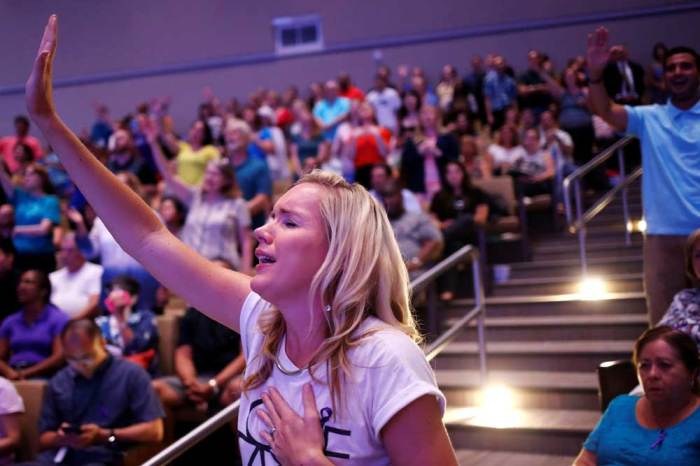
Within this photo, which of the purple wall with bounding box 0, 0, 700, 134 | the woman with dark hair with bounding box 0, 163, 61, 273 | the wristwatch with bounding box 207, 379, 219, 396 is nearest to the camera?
the wristwatch with bounding box 207, 379, 219, 396

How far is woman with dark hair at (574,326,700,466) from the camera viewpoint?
9.84 feet

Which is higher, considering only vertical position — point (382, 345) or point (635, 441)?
point (382, 345)

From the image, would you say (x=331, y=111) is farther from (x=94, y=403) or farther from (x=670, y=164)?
(x=670, y=164)

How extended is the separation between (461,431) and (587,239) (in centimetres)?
274

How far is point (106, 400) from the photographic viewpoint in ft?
13.6

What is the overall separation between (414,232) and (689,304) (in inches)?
96.2

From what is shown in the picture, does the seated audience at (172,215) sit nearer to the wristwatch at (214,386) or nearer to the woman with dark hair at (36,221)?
the woman with dark hair at (36,221)

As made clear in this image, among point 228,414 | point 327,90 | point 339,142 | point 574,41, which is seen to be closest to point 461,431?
point 228,414

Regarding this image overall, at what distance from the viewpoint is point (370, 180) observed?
680cm

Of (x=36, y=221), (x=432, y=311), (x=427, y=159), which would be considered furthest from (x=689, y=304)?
(x=36, y=221)

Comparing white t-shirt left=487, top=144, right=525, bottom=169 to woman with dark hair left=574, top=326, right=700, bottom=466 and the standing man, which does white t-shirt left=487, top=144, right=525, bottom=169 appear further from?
woman with dark hair left=574, top=326, right=700, bottom=466

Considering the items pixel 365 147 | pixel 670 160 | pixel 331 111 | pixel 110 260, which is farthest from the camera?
pixel 331 111

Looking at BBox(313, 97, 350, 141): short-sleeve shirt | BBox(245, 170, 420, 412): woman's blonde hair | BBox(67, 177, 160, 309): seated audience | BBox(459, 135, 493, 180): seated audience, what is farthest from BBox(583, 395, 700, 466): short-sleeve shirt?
BBox(313, 97, 350, 141): short-sleeve shirt

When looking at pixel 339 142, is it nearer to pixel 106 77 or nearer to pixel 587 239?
pixel 587 239
